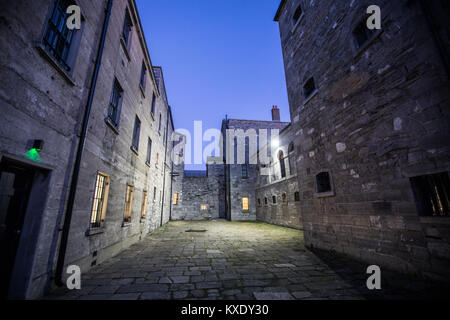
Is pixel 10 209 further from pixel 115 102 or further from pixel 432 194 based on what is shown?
pixel 432 194

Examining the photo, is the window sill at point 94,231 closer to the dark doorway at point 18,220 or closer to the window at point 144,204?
the dark doorway at point 18,220

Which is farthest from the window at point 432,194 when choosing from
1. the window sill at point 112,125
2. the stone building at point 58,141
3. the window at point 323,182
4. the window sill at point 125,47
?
the window sill at point 125,47

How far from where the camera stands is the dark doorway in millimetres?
2664

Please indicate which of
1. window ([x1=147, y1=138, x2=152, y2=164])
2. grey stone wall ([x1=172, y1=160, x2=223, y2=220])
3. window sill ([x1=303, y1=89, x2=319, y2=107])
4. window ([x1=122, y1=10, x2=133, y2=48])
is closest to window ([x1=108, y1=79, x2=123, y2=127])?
window ([x1=122, y1=10, x2=133, y2=48])

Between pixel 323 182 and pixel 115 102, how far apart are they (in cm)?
779

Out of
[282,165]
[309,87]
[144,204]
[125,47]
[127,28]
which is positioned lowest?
[144,204]

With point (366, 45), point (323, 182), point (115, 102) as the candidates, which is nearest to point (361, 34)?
point (366, 45)

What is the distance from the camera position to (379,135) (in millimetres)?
4340

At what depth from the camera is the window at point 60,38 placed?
336 centimetres

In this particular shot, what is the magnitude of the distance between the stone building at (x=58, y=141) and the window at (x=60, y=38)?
2cm

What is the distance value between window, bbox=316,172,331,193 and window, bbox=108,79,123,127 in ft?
23.7

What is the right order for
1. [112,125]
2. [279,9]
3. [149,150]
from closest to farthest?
[112,125]
[279,9]
[149,150]
